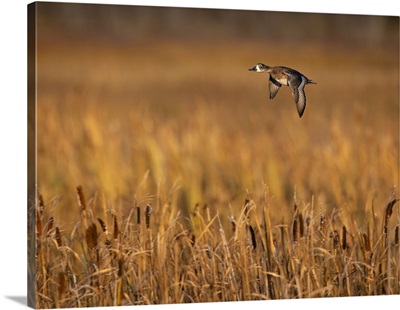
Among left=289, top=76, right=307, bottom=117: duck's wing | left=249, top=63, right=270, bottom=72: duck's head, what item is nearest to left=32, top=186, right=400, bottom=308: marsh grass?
left=289, top=76, right=307, bottom=117: duck's wing

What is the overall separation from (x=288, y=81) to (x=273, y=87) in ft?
0.44

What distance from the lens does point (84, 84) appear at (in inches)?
385

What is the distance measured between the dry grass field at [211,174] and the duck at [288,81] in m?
0.05

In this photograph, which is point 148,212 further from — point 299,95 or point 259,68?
point 299,95

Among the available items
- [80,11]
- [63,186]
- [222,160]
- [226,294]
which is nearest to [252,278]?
[226,294]

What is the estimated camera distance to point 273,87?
33.9ft

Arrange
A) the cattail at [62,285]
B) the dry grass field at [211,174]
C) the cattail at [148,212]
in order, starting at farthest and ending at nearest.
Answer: the cattail at [148,212] < the dry grass field at [211,174] < the cattail at [62,285]

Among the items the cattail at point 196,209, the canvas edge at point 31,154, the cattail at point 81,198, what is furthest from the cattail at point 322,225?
the canvas edge at point 31,154

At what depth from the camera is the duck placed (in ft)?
33.9

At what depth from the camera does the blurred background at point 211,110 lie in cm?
973

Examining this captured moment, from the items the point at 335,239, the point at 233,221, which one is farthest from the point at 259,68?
the point at 335,239

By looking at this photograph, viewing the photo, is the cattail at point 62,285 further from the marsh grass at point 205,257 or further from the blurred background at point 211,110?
the blurred background at point 211,110

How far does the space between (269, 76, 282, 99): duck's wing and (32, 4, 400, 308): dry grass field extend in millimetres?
44

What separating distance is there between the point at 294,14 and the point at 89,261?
246cm
